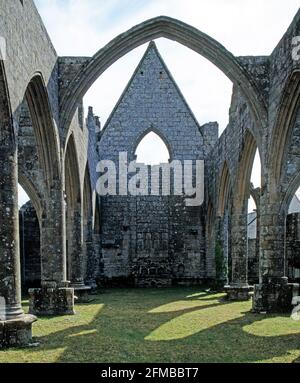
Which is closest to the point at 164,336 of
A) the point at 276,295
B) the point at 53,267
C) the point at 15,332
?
the point at 15,332

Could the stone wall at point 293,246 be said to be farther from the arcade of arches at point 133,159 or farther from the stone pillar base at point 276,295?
the stone pillar base at point 276,295

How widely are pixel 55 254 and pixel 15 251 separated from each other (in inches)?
112

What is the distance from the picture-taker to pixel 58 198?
27.7ft

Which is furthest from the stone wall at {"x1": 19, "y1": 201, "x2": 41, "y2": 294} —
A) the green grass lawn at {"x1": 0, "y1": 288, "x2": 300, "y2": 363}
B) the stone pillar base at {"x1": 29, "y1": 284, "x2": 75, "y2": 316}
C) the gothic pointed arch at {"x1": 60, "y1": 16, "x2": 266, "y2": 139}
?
the gothic pointed arch at {"x1": 60, "y1": 16, "x2": 266, "y2": 139}

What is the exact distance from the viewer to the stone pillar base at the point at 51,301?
811 cm

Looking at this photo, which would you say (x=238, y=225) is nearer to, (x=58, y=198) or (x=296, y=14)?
(x=58, y=198)

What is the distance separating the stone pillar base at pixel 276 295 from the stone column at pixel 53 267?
370cm

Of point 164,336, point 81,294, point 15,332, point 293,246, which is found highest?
point 293,246

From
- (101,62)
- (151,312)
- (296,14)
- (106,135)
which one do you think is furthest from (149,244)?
(296,14)

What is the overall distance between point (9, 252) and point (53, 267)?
294 cm

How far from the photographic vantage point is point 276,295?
794cm

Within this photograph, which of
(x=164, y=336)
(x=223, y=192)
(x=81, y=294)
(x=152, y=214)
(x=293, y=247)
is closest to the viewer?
(x=164, y=336)

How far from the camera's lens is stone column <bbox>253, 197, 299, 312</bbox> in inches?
312

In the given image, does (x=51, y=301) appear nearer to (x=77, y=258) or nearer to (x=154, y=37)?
(x=77, y=258)
